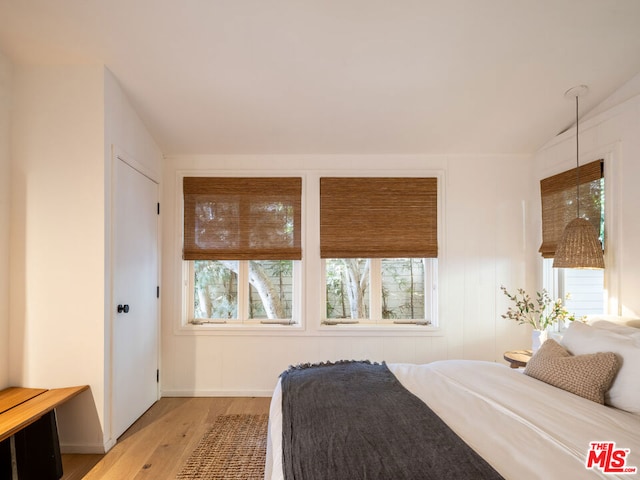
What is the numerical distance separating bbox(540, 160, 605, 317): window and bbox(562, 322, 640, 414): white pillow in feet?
2.89

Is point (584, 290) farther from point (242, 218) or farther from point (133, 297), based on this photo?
point (133, 297)

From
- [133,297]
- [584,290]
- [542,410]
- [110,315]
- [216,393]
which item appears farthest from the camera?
[216,393]

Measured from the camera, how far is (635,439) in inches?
46.2

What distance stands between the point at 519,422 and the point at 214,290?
2.63 metres

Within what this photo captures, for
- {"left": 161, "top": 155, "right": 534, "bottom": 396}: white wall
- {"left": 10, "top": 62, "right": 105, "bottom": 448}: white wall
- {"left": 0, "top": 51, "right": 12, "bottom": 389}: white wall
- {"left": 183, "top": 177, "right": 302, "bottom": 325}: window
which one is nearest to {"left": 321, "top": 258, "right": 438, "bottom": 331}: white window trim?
{"left": 161, "top": 155, "right": 534, "bottom": 396}: white wall

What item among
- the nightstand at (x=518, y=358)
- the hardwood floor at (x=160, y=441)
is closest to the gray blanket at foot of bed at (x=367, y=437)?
the hardwood floor at (x=160, y=441)

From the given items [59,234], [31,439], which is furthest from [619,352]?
[59,234]

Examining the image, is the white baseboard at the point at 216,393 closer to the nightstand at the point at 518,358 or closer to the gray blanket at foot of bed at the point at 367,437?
the gray blanket at foot of bed at the point at 367,437

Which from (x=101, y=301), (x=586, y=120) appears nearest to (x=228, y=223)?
(x=101, y=301)

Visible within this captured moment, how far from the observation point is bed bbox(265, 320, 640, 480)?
3.33ft

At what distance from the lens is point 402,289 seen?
3.18m

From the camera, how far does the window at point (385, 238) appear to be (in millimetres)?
3033

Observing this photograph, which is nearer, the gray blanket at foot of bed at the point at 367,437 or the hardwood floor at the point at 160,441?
the gray blanket at foot of bed at the point at 367,437
